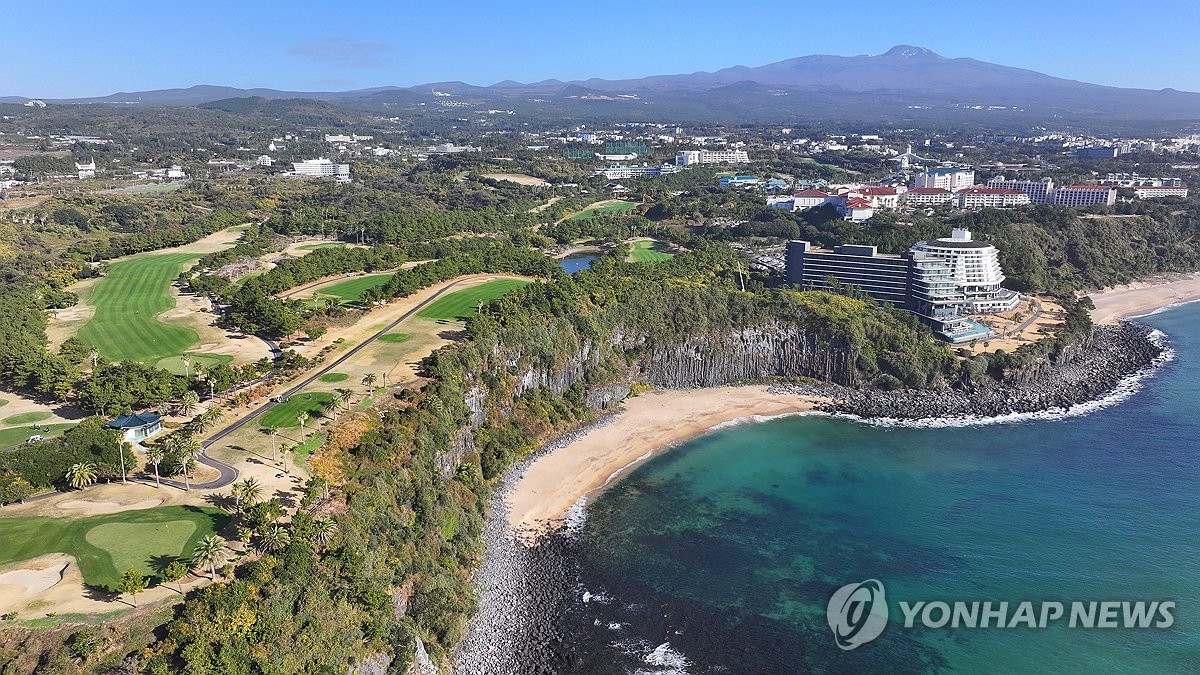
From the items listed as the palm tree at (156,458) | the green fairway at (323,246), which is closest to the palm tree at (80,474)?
the palm tree at (156,458)

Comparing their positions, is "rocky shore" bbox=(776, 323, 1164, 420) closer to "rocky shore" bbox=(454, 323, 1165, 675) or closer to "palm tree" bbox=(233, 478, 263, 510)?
"rocky shore" bbox=(454, 323, 1165, 675)

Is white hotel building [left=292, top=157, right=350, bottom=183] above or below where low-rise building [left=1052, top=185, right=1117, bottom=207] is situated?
above

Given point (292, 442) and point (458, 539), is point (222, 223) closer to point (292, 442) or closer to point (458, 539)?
point (292, 442)

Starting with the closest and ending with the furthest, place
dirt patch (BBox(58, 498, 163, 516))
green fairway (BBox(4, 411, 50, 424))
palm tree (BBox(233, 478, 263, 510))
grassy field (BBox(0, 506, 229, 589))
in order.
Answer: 1. grassy field (BBox(0, 506, 229, 589))
2. palm tree (BBox(233, 478, 263, 510))
3. dirt patch (BBox(58, 498, 163, 516))
4. green fairway (BBox(4, 411, 50, 424))

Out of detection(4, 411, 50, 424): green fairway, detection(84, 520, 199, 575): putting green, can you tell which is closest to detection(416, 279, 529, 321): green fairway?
detection(4, 411, 50, 424): green fairway

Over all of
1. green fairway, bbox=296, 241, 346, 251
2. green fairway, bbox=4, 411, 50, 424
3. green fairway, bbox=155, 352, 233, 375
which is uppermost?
green fairway, bbox=296, 241, 346, 251

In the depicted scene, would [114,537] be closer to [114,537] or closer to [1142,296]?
[114,537]

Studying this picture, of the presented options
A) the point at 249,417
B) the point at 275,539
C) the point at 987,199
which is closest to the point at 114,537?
the point at 275,539
